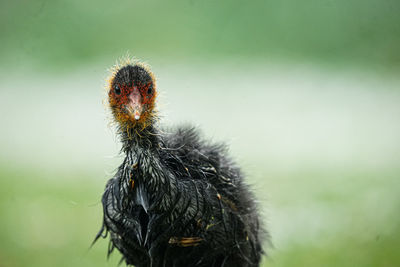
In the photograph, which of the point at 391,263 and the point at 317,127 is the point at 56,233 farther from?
the point at 317,127

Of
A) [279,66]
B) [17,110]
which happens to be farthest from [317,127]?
[17,110]

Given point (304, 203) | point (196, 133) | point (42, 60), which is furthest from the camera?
point (304, 203)

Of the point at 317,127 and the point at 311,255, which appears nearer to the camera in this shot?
the point at 311,255

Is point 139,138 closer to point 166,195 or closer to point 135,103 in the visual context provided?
point 135,103

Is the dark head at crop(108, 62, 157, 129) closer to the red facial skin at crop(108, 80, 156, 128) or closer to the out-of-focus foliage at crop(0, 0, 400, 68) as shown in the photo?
the red facial skin at crop(108, 80, 156, 128)

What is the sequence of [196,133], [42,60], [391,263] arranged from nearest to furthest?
[196,133] < [391,263] < [42,60]
